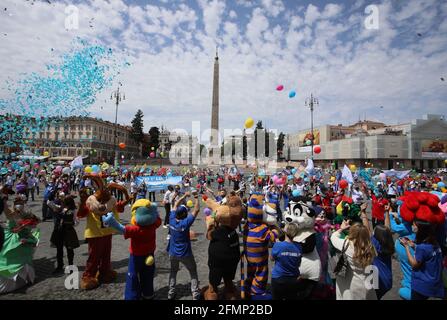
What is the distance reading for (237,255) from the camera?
12.6ft

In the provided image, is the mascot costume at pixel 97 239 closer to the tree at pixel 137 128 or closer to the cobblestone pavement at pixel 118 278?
the cobblestone pavement at pixel 118 278

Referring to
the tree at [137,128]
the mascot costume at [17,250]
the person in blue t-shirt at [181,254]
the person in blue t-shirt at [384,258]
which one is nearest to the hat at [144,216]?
the person in blue t-shirt at [181,254]

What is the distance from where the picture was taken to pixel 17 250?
4.63 metres

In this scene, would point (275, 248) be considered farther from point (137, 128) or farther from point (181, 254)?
point (137, 128)

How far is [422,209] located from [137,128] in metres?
76.0

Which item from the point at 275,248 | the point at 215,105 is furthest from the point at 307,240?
the point at 215,105

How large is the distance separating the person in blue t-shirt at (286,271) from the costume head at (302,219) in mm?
345

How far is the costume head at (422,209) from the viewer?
345 cm

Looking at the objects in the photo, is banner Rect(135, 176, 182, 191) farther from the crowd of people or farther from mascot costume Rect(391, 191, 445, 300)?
mascot costume Rect(391, 191, 445, 300)

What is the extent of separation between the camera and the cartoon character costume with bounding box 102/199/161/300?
4.01m
